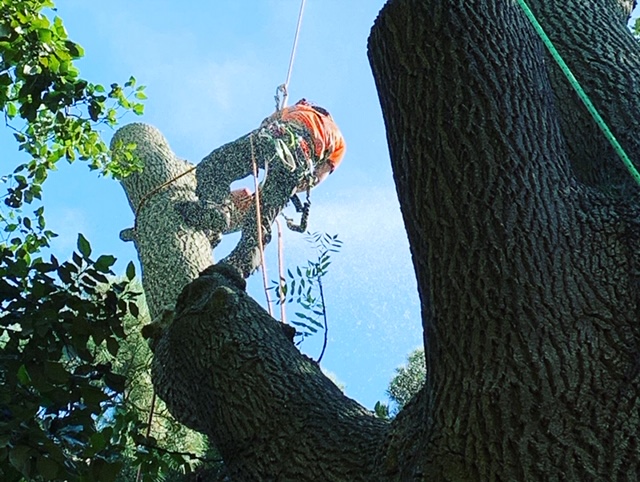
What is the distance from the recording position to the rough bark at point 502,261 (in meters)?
1.21

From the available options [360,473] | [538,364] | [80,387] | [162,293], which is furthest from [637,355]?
[162,293]

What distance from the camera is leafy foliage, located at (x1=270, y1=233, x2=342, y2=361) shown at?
8.52ft

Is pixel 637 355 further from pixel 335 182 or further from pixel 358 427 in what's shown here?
pixel 335 182

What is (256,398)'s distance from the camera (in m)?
1.68

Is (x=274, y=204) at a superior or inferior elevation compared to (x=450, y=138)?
superior

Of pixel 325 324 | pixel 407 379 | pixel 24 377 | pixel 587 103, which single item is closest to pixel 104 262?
pixel 24 377

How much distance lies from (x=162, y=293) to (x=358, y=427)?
104cm

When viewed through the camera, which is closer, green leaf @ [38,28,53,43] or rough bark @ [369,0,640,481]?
rough bark @ [369,0,640,481]

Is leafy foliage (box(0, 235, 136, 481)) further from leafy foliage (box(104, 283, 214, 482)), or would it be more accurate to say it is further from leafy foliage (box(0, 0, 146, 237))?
leafy foliage (box(104, 283, 214, 482))

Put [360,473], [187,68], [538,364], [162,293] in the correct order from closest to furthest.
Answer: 1. [538,364]
2. [360,473]
3. [162,293]
4. [187,68]

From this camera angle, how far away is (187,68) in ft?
21.7

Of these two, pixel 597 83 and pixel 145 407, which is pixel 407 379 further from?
pixel 597 83

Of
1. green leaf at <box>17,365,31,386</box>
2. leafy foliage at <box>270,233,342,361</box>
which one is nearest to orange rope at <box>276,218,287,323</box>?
leafy foliage at <box>270,233,342,361</box>

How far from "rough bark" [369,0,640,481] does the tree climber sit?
145 centimetres
